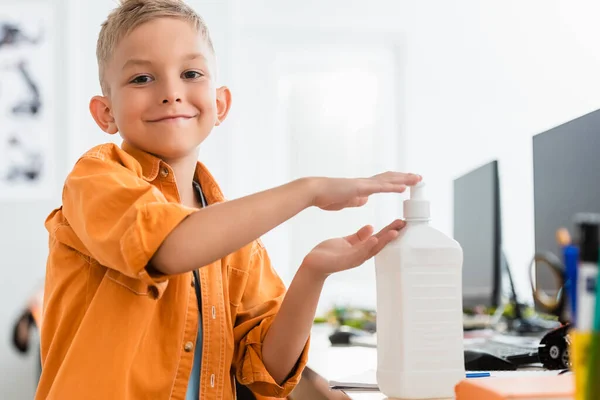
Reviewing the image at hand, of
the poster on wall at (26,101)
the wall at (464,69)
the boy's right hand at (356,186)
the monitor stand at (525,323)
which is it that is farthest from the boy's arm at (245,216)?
the wall at (464,69)

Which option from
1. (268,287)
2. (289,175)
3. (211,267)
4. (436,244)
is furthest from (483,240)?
(289,175)

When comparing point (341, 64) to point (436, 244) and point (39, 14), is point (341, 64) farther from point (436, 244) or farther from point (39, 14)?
point (436, 244)

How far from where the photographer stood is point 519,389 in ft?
2.06

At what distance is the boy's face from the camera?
1120 mm

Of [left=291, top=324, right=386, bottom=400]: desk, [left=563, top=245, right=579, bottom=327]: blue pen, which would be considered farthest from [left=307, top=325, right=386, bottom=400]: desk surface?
[left=563, top=245, right=579, bottom=327]: blue pen

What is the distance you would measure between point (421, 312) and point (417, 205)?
0.13 m

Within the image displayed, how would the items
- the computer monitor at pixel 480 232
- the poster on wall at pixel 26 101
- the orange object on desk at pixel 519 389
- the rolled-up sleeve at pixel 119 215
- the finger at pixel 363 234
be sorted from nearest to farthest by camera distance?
the orange object on desk at pixel 519 389
the rolled-up sleeve at pixel 119 215
the finger at pixel 363 234
the computer monitor at pixel 480 232
the poster on wall at pixel 26 101

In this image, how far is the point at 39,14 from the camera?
11.4 feet

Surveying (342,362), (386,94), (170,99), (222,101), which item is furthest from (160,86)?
(386,94)

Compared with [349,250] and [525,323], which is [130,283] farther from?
[525,323]

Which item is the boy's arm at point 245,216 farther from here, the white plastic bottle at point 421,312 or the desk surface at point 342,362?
the desk surface at point 342,362

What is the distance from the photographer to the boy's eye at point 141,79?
1129 mm

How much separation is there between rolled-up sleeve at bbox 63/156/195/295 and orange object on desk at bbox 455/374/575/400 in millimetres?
386

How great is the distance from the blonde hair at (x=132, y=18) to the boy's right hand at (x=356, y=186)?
460 millimetres
